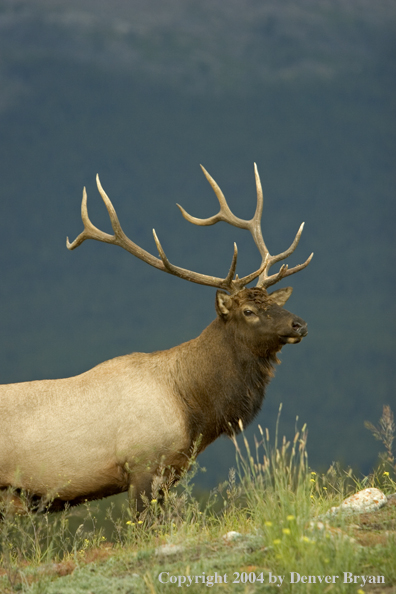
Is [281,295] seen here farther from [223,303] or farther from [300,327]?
[300,327]

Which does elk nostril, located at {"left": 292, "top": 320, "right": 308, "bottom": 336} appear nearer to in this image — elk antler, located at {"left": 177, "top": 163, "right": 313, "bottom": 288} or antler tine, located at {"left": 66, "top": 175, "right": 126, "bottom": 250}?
elk antler, located at {"left": 177, "top": 163, "right": 313, "bottom": 288}

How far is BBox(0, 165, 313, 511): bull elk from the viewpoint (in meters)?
6.00

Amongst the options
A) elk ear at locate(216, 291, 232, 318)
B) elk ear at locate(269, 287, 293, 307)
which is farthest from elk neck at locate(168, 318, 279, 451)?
elk ear at locate(269, 287, 293, 307)

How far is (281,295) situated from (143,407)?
2.12m

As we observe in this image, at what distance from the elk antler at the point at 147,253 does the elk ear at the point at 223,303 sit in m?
0.20

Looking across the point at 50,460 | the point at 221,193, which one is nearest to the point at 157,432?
the point at 50,460

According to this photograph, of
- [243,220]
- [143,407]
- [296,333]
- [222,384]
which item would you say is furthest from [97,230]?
[296,333]

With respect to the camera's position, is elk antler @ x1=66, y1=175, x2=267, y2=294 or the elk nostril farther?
elk antler @ x1=66, y1=175, x2=267, y2=294

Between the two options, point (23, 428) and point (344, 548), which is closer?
point (344, 548)

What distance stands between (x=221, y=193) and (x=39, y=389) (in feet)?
11.7

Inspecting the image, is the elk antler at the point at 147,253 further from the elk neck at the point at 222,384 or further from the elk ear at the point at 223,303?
the elk neck at the point at 222,384

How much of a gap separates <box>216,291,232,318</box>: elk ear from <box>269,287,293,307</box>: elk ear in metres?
0.75

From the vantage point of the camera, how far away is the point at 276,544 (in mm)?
3756

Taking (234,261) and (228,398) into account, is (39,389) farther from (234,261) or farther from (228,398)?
(234,261)
